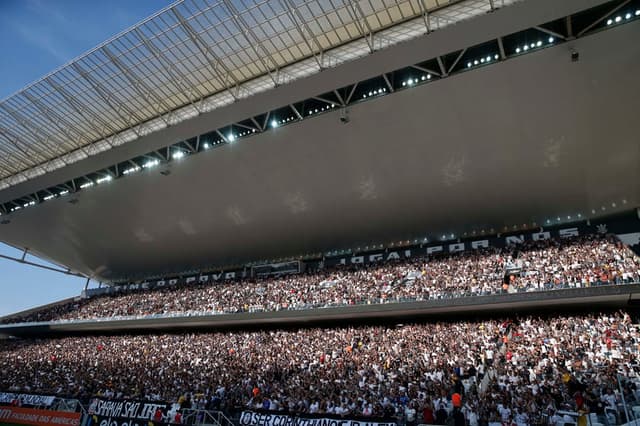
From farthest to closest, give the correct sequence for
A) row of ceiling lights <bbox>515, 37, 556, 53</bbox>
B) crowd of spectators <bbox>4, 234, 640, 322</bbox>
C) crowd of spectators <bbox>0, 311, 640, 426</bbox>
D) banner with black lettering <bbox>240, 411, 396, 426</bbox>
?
crowd of spectators <bbox>4, 234, 640, 322</bbox>
row of ceiling lights <bbox>515, 37, 556, 53</bbox>
crowd of spectators <bbox>0, 311, 640, 426</bbox>
banner with black lettering <bbox>240, 411, 396, 426</bbox>

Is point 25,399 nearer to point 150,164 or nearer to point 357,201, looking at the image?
point 150,164

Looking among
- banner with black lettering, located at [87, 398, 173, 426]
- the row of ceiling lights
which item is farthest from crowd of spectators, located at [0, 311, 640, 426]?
the row of ceiling lights

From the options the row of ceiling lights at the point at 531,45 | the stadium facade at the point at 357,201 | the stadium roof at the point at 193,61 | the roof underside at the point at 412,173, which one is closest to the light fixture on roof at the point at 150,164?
the stadium facade at the point at 357,201

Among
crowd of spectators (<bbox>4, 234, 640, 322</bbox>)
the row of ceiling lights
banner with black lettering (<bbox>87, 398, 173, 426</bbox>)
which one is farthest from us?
crowd of spectators (<bbox>4, 234, 640, 322</bbox>)

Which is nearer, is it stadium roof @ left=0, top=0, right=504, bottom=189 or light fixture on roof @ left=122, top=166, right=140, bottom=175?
stadium roof @ left=0, top=0, right=504, bottom=189

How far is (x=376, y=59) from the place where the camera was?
22.3 meters

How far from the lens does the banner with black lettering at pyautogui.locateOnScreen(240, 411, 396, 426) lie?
13485mm

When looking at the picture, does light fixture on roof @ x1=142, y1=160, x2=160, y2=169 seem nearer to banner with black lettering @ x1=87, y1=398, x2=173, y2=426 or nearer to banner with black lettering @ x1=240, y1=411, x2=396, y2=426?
banner with black lettering @ x1=87, y1=398, x2=173, y2=426

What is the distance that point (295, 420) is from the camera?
1489cm

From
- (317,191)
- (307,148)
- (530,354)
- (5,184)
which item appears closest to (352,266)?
(317,191)

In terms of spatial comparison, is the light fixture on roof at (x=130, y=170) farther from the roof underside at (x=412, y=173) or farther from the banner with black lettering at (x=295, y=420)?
the banner with black lettering at (x=295, y=420)

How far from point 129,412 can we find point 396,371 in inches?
471

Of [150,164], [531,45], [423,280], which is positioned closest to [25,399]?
[150,164]

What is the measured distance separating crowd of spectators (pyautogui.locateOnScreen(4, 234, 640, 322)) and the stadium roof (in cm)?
1448
